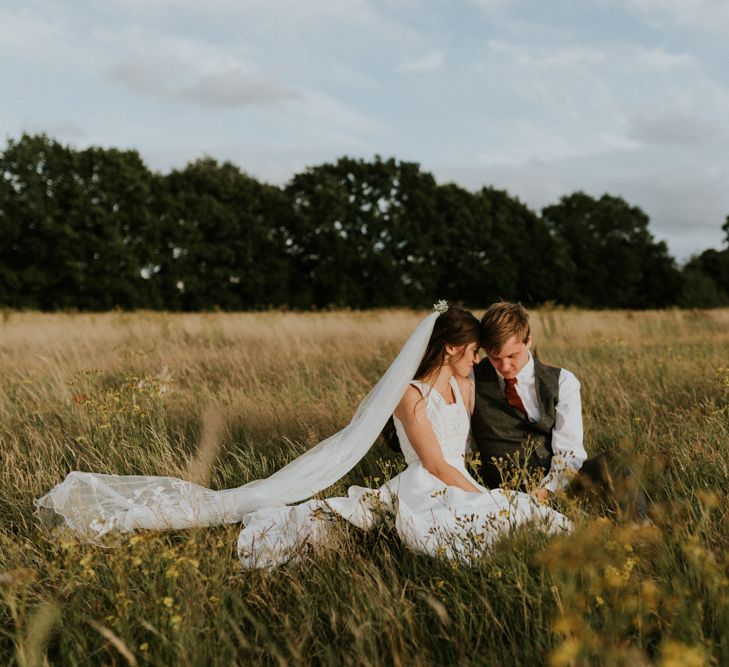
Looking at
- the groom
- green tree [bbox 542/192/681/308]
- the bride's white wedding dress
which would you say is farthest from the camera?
green tree [bbox 542/192/681/308]

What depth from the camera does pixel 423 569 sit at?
122 inches

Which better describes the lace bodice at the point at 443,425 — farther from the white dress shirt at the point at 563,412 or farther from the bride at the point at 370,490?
the white dress shirt at the point at 563,412

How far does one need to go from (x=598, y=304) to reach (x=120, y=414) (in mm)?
37008

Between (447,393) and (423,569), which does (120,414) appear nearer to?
(447,393)

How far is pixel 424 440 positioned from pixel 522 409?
705 millimetres

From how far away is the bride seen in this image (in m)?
3.50

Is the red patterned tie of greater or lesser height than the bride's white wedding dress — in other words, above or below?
above

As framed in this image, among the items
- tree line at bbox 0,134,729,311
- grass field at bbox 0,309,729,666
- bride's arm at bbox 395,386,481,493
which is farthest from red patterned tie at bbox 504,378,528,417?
tree line at bbox 0,134,729,311

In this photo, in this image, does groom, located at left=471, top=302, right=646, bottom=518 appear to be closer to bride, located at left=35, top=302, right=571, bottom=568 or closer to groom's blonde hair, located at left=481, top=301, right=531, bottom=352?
groom's blonde hair, located at left=481, top=301, right=531, bottom=352

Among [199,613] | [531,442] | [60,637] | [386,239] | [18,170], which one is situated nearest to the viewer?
[199,613]

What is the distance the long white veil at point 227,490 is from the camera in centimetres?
384

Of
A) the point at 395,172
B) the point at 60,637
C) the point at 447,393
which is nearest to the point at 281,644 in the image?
the point at 60,637

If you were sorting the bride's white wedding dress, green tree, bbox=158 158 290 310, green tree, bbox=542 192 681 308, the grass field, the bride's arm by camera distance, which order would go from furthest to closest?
green tree, bbox=542 192 681 308, green tree, bbox=158 158 290 310, the bride's arm, the bride's white wedding dress, the grass field

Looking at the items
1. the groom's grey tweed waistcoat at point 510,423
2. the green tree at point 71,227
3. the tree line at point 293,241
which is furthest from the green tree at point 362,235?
the groom's grey tweed waistcoat at point 510,423
